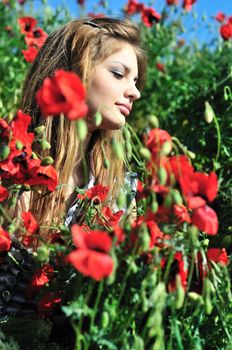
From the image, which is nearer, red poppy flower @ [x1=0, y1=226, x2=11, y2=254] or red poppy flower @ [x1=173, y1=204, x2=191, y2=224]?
red poppy flower @ [x1=173, y1=204, x2=191, y2=224]

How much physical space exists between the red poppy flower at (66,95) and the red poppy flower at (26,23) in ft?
8.36

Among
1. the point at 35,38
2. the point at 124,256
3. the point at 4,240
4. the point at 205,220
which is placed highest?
the point at 205,220

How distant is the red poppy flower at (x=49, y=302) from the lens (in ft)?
6.03

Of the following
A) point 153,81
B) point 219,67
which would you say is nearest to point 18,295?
point 219,67

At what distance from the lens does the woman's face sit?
236 centimetres

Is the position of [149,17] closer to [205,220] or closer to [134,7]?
A: [134,7]

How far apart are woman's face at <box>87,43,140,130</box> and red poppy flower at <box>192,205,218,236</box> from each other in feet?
2.90

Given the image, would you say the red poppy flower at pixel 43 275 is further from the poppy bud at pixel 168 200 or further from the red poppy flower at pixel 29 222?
the poppy bud at pixel 168 200

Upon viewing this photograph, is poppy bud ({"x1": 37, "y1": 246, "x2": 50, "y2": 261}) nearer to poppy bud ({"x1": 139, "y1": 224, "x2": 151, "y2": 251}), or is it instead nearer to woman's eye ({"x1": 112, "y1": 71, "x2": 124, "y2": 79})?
poppy bud ({"x1": 139, "y1": 224, "x2": 151, "y2": 251})

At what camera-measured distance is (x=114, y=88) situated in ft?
7.86

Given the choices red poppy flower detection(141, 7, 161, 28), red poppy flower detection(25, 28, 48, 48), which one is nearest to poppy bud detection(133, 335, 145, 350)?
red poppy flower detection(25, 28, 48, 48)

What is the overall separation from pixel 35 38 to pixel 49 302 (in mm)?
2230

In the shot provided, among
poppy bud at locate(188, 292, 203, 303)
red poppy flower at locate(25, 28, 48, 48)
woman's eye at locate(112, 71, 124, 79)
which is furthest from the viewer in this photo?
red poppy flower at locate(25, 28, 48, 48)

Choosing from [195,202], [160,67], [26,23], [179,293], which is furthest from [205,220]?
[160,67]
